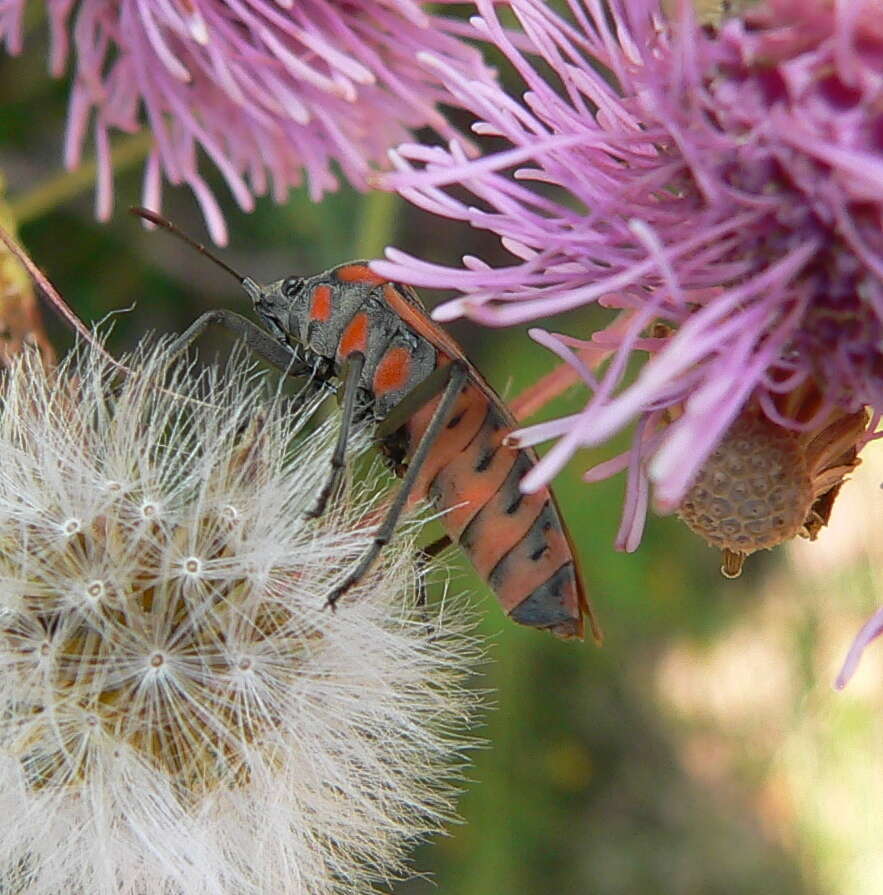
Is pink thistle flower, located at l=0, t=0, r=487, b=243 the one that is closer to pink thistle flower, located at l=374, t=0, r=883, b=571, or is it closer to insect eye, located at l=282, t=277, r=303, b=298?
insect eye, located at l=282, t=277, r=303, b=298

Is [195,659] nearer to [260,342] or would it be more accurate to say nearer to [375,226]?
[260,342]

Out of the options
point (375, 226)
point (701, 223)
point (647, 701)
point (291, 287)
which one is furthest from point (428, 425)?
point (647, 701)

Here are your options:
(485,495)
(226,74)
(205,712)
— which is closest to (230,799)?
(205,712)

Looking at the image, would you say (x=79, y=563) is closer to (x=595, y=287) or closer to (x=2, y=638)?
(x=2, y=638)

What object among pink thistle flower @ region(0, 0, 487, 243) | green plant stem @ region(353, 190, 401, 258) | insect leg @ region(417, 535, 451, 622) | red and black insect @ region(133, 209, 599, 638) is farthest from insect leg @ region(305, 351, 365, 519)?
green plant stem @ region(353, 190, 401, 258)

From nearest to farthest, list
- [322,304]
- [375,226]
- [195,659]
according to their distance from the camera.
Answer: [195,659]
[322,304]
[375,226]

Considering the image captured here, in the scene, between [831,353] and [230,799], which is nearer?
[831,353]
